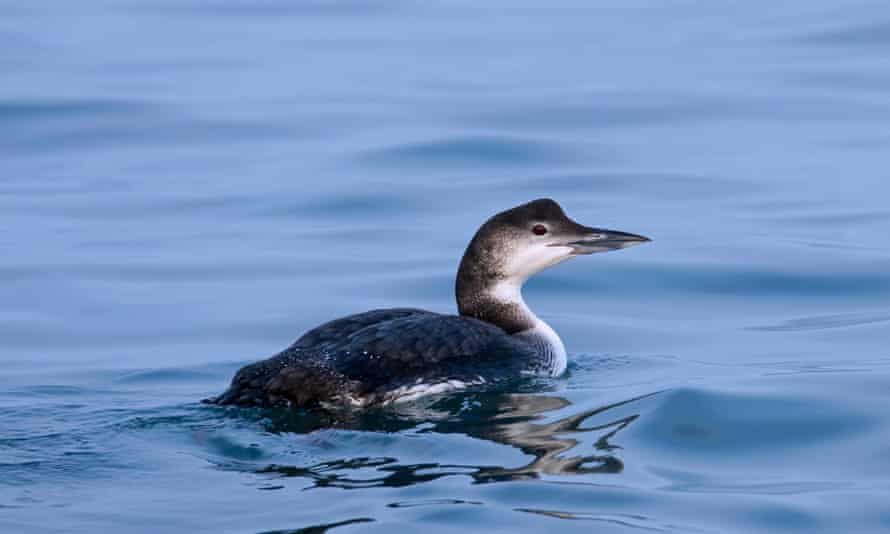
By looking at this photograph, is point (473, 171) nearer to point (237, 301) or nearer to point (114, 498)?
point (237, 301)

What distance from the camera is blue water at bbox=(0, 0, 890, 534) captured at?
25.9 feet

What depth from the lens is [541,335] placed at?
10.2m

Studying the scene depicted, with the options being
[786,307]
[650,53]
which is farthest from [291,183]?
[650,53]

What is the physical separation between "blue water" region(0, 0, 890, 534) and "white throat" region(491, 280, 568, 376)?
125mm

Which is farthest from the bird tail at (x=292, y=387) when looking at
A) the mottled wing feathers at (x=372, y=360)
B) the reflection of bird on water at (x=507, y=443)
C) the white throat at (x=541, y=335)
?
the white throat at (x=541, y=335)

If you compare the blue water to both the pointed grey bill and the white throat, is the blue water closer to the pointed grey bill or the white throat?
the white throat

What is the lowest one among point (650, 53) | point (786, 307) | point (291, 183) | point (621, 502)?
point (621, 502)

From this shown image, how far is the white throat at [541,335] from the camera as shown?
10.0 metres

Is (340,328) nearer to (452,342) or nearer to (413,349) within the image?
(413,349)

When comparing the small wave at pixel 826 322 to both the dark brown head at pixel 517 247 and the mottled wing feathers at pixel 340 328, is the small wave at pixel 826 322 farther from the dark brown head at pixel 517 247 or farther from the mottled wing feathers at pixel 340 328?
the mottled wing feathers at pixel 340 328

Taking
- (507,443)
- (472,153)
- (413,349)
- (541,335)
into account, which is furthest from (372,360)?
(472,153)

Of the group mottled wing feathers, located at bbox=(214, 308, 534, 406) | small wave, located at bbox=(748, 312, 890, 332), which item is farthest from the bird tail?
small wave, located at bbox=(748, 312, 890, 332)

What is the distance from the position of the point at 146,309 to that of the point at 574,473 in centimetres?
448

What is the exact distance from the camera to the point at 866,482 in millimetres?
7980
